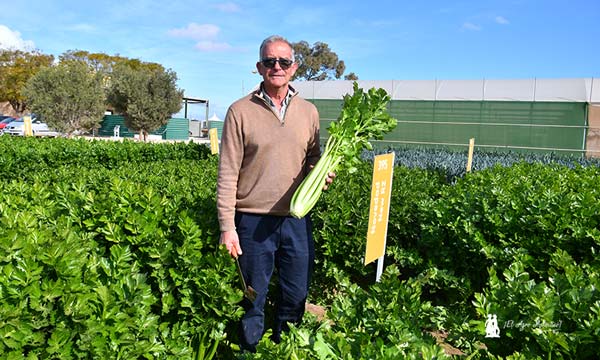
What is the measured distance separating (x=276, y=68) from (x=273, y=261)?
119 centimetres

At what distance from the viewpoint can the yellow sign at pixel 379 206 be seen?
3.39 metres

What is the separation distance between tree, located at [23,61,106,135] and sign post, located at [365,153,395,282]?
2210 centimetres

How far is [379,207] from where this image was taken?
11.5 feet

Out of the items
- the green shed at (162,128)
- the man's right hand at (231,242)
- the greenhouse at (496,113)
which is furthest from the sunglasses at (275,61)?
the green shed at (162,128)

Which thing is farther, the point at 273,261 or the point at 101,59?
the point at 101,59

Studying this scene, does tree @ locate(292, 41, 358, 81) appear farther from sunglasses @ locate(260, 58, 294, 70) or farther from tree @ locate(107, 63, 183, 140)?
sunglasses @ locate(260, 58, 294, 70)

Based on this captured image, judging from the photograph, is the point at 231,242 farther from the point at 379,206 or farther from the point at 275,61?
the point at 379,206

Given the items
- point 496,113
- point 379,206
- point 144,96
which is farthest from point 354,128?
point 144,96

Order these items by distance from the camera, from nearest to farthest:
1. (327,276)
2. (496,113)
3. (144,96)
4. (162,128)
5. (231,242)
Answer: (231,242)
(327,276)
(496,113)
(144,96)
(162,128)

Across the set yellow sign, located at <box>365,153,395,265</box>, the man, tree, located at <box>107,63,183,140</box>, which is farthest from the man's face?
tree, located at <box>107,63,183,140</box>

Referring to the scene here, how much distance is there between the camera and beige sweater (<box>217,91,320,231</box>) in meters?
2.75

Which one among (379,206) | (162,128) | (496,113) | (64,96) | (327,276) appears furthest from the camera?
(162,128)

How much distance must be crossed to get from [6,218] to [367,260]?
2.30m

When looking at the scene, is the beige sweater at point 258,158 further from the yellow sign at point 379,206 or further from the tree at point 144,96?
the tree at point 144,96
